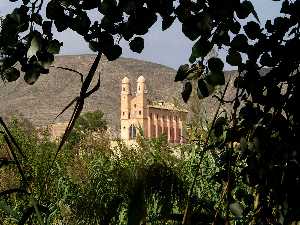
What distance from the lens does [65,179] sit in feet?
27.0

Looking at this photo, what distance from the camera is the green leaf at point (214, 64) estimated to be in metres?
1.79

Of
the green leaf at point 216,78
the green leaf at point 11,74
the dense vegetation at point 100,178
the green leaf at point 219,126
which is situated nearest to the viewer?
the green leaf at point 216,78

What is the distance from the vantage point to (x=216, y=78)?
1.77 metres

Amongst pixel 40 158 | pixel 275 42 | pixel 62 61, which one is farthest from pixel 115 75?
pixel 275 42

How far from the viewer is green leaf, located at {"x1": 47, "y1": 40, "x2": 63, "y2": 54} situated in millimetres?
1787

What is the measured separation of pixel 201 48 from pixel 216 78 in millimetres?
122

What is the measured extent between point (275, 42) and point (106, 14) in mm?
1003

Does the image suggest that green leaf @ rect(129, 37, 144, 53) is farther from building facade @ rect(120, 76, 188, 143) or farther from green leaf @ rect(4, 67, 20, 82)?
building facade @ rect(120, 76, 188, 143)

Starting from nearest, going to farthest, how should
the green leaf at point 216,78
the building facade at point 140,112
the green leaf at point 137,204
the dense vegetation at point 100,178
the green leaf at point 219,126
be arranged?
the green leaf at point 137,204, the green leaf at point 216,78, the green leaf at point 219,126, the dense vegetation at point 100,178, the building facade at point 140,112

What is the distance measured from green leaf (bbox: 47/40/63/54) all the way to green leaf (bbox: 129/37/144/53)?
0.30 m

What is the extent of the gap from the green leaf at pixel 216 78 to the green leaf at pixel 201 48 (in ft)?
0.25

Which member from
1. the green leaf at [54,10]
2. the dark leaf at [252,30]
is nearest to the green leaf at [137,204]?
the green leaf at [54,10]

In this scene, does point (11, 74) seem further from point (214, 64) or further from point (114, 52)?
point (214, 64)

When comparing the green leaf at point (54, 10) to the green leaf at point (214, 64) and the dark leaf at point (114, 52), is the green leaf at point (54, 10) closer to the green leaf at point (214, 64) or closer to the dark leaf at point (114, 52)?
the dark leaf at point (114, 52)
